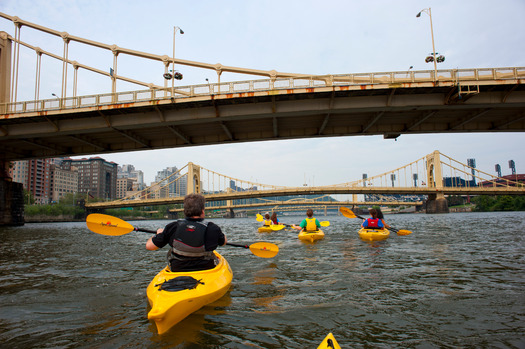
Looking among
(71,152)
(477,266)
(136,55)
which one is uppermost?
(136,55)

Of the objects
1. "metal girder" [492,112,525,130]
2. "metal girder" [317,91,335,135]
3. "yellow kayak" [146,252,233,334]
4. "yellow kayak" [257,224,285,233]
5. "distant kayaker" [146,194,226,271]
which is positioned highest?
"metal girder" [317,91,335,135]

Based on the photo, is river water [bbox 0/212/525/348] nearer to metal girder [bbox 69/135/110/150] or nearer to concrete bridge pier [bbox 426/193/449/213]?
metal girder [bbox 69/135/110/150]

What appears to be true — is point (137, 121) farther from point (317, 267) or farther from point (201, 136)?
point (317, 267)

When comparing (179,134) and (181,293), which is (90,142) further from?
(181,293)

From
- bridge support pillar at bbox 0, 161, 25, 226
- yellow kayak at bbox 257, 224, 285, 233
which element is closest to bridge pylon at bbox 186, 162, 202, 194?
bridge support pillar at bbox 0, 161, 25, 226

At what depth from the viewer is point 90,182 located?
493 feet

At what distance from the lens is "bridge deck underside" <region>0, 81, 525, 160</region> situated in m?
17.5

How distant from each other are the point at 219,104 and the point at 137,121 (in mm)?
5640

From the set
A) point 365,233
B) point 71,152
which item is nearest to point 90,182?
point 71,152

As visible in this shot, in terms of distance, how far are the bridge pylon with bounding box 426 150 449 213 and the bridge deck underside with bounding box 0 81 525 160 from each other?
4631cm

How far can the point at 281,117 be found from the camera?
20.4 metres

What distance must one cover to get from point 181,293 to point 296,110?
52.6 feet

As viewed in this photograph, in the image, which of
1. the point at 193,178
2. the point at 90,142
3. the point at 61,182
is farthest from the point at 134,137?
the point at 61,182

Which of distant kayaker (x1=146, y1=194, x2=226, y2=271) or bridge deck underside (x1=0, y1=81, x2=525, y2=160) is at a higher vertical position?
bridge deck underside (x1=0, y1=81, x2=525, y2=160)
